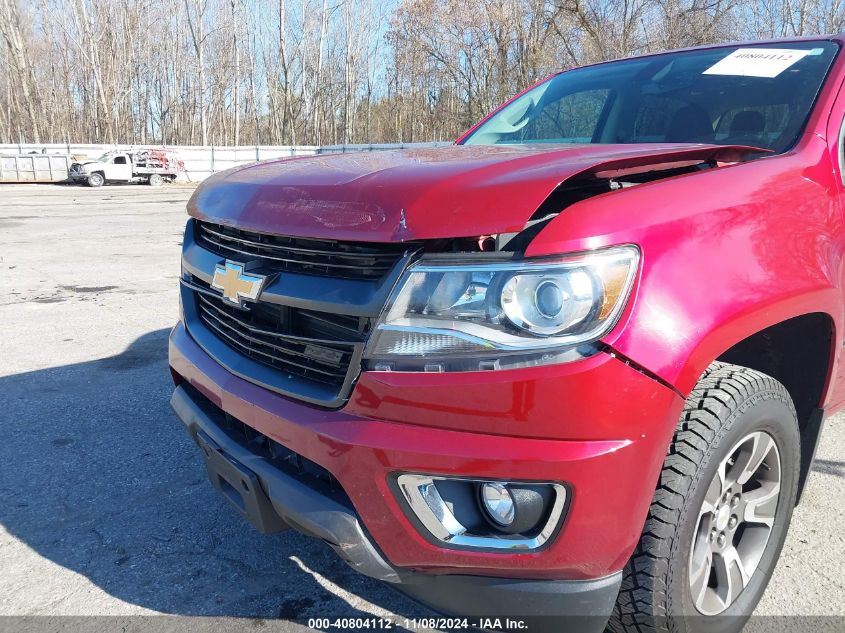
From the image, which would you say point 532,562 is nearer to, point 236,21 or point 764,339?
point 764,339

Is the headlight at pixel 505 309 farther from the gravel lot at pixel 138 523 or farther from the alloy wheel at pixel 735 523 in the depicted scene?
the gravel lot at pixel 138 523

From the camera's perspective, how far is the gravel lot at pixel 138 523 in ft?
7.33

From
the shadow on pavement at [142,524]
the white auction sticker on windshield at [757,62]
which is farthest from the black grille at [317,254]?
the white auction sticker on windshield at [757,62]

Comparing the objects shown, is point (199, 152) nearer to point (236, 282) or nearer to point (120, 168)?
point (120, 168)

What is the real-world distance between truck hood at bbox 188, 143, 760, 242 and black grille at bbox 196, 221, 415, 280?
41 mm

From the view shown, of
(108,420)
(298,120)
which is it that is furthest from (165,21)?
(108,420)

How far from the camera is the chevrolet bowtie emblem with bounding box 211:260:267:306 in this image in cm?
191

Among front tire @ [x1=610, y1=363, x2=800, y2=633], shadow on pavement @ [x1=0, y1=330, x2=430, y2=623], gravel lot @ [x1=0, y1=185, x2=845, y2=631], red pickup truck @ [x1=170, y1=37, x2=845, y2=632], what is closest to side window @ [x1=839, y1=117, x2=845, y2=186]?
red pickup truck @ [x1=170, y1=37, x2=845, y2=632]

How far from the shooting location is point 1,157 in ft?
104

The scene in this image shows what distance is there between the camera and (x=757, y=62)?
8.91 feet

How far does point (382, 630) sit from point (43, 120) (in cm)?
5497

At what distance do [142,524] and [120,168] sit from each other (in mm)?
32754

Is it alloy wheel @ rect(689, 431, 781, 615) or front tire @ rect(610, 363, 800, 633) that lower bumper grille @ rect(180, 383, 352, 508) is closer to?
front tire @ rect(610, 363, 800, 633)

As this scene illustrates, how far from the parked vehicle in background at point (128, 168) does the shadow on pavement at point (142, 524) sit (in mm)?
30392
